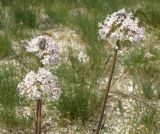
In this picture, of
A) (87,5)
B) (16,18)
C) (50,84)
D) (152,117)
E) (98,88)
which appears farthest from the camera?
(87,5)

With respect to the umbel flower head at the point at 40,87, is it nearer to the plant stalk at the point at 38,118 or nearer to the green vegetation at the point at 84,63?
the plant stalk at the point at 38,118

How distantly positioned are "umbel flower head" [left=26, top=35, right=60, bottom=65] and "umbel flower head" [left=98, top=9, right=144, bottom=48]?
11.9 inches

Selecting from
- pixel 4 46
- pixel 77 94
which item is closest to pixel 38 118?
pixel 77 94

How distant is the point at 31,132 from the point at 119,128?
77 cm

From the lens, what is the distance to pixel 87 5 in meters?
8.18

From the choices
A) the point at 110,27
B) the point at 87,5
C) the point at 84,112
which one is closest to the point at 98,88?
the point at 84,112

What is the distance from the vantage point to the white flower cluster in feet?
8.91

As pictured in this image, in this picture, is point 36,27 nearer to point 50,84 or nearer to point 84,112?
point 84,112

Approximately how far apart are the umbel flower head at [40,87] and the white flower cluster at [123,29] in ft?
1.36

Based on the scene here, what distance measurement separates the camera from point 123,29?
2.74 meters

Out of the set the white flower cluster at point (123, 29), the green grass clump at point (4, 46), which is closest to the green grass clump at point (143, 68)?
the green grass clump at point (4, 46)

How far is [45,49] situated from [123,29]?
1.47 feet

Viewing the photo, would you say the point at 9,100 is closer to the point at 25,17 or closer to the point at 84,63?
the point at 84,63

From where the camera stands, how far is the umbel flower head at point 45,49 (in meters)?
2.69
